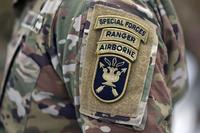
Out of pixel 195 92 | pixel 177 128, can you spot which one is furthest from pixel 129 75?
pixel 195 92

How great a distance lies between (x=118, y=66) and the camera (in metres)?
0.88

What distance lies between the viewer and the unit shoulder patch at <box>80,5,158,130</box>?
0.88 m

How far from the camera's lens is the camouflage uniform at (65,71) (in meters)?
0.91

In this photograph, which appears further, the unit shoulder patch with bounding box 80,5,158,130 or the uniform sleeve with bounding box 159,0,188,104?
the uniform sleeve with bounding box 159,0,188,104

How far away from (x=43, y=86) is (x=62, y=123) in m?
0.07

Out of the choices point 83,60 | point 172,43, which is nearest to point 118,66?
point 83,60

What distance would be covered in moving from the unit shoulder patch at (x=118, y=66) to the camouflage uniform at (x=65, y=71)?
0.05ft

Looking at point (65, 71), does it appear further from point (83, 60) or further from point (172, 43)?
point (172, 43)

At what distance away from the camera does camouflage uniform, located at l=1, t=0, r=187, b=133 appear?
91cm

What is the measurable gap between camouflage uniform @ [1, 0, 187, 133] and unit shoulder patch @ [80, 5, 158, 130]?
0.01m

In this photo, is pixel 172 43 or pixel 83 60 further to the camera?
pixel 172 43

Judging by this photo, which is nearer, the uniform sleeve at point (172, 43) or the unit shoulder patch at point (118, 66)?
the unit shoulder patch at point (118, 66)

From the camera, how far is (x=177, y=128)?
7.93 feet

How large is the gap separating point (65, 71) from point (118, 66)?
0.35 ft
